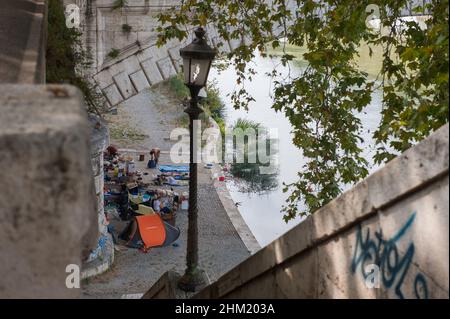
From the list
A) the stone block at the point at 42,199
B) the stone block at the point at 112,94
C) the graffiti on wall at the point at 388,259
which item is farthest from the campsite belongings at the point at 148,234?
the stone block at the point at 42,199

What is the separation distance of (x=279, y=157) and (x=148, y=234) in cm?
925

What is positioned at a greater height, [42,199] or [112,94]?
[112,94]

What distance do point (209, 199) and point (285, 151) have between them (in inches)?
236

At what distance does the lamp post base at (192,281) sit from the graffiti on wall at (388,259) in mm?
2917

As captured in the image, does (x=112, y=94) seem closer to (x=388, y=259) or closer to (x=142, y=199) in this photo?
(x=142, y=199)

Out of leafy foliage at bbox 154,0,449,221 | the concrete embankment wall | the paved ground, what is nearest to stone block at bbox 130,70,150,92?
the paved ground

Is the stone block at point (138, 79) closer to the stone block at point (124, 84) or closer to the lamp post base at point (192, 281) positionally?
the stone block at point (124, 84)

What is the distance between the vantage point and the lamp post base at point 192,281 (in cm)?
514

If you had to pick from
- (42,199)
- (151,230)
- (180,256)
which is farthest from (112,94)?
(42,199)

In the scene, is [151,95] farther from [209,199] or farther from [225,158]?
[209,199]

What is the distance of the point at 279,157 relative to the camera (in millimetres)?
21219

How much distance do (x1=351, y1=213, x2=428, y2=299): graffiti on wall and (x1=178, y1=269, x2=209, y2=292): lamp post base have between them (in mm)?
2917
